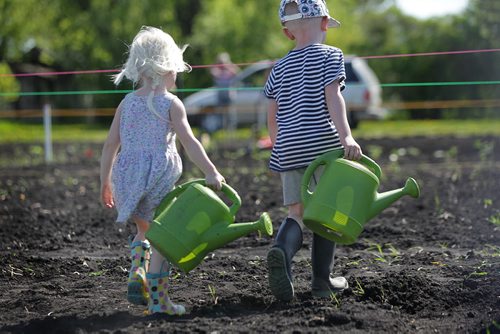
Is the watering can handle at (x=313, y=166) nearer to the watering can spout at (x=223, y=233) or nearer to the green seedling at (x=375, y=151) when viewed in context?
the watering can spout at (x=223, y=233)

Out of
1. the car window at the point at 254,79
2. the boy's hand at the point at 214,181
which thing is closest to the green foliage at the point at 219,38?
the car window at the point at 254,79

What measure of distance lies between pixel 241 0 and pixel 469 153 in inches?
744

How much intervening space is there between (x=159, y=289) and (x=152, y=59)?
1.06 m

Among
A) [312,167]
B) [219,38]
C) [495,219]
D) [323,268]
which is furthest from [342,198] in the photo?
[219,38]

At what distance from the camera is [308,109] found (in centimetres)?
407

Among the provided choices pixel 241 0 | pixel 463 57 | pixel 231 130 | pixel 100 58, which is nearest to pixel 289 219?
pixel 231 130

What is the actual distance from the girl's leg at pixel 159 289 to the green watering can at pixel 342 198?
0.69m

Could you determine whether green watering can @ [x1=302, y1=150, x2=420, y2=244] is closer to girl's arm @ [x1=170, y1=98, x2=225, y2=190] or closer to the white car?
girl's arm @ [x1=170, y1=98, x2=225, y2=190]

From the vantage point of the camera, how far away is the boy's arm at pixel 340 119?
3.92 metres

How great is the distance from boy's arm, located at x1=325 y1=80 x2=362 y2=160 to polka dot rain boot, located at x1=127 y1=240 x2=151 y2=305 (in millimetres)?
1062

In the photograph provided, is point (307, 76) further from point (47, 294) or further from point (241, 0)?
point (241, 0)

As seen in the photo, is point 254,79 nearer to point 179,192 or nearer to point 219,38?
point 219,38

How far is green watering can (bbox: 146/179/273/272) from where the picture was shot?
376cm

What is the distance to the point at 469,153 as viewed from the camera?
1241cm
